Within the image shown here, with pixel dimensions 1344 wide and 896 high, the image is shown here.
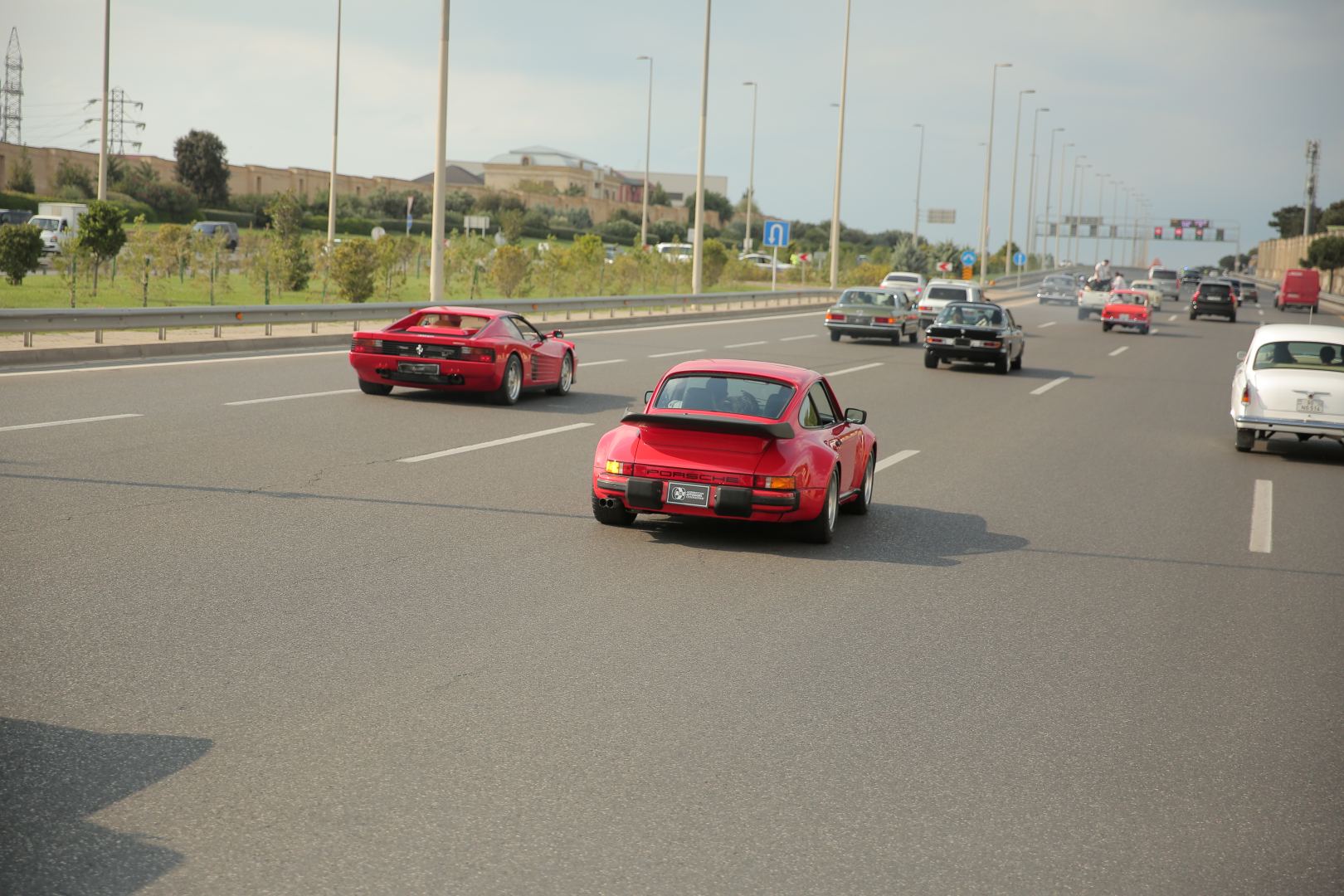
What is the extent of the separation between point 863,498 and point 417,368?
808 cm

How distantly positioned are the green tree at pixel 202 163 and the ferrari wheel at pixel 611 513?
78260 mm

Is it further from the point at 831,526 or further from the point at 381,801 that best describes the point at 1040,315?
the point at 381,801

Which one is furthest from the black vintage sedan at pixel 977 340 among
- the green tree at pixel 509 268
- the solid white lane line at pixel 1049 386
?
the green tree at pixel 509 268

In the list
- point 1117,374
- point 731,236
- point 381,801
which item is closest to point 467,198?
point 731,236

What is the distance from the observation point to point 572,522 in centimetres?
1035

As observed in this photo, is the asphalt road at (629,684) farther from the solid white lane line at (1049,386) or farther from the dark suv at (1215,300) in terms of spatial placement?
the dark suv at (1215,300)

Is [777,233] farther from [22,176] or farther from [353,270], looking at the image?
[22,176]

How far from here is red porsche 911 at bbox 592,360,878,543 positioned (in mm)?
9547

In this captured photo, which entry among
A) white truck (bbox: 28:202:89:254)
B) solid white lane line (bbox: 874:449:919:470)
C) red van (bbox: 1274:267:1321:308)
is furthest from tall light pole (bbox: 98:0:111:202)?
red van (bbox: 1274:267:1321:308)

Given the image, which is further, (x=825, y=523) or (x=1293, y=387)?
(x=1293, y=387)

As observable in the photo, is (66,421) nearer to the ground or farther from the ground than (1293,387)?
nearer to the ground

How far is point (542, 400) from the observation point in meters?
19.1

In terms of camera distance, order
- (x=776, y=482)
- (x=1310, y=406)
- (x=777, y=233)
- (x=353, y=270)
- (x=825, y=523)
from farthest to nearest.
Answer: (x=777, y=233)
(x=353, y=270)
(x=1310, y=406)
(x=825, y=523)
(x=776, y=482)

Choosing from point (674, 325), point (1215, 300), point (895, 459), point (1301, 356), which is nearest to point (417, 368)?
point (895, 459)
